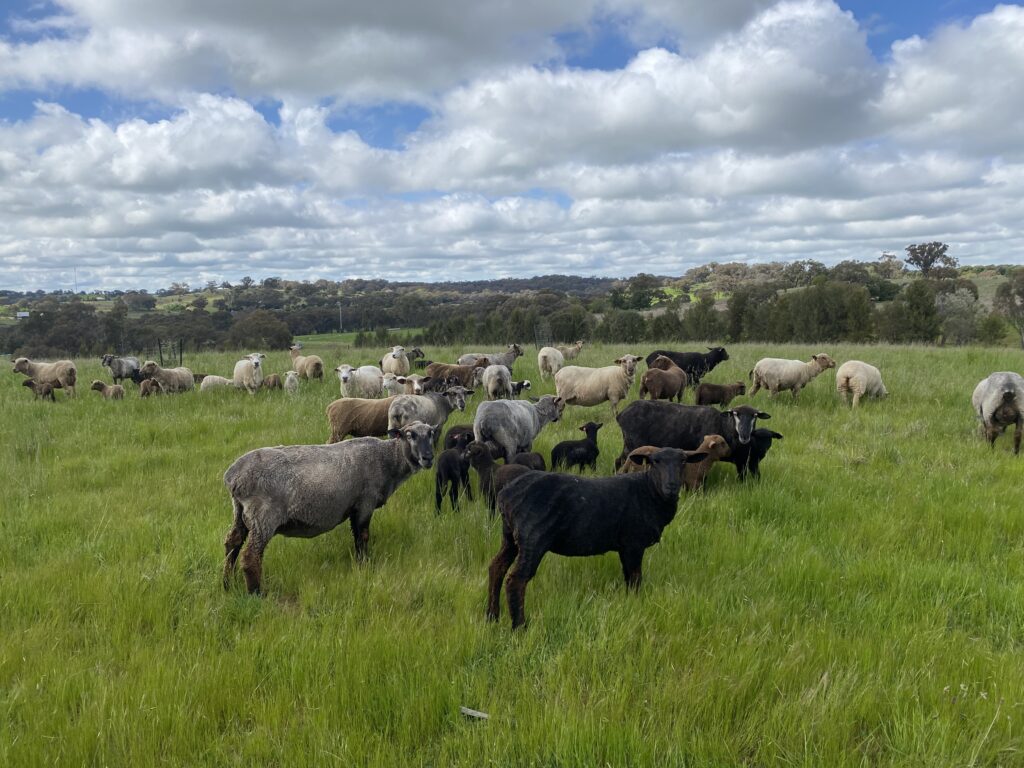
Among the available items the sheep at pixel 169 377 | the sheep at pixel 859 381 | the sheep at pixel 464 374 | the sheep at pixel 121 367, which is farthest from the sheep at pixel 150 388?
the sheep at pixel 859 381

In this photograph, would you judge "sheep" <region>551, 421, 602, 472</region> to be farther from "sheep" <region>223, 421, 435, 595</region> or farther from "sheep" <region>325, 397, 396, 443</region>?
"sheep" <region>223, 421, 435, 595</region>

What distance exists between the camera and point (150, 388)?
16.7 m

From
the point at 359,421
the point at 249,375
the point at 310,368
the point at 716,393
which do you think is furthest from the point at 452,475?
the point at 310,368

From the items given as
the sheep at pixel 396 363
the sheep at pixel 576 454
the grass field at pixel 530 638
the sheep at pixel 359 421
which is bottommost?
the grass field at pixel 530 638

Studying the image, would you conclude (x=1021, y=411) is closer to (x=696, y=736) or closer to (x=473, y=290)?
(x=696, y=736)

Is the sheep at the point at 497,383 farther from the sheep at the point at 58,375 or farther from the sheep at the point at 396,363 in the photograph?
the sheep at the point at 58,375

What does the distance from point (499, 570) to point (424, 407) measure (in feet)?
19.8

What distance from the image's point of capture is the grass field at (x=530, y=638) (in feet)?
10.6

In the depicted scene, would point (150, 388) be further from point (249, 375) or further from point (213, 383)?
point (249, 375)

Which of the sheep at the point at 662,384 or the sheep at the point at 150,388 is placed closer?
the sheep at the point at 662,384

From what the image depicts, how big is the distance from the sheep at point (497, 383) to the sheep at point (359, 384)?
12.9 feet

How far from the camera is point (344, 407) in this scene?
1087cm

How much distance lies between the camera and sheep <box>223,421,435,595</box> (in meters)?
5.18

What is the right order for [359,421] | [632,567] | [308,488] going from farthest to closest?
[359,421] < [308,488] < [632,567]
